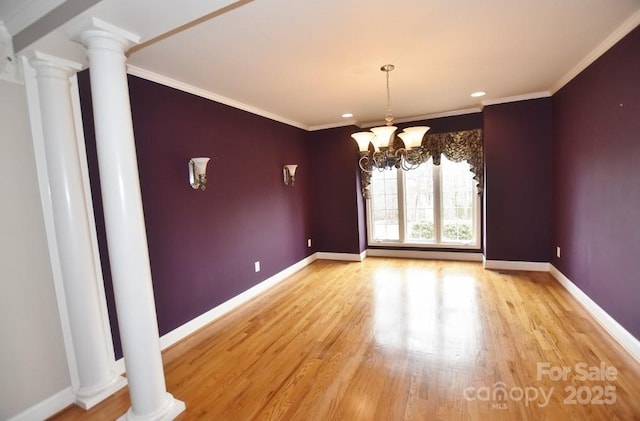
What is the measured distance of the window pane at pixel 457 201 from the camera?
16.2 feet

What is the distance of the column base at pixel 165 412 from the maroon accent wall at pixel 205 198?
35.5 inches

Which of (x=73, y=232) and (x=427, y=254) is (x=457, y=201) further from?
(x=73, y=232)

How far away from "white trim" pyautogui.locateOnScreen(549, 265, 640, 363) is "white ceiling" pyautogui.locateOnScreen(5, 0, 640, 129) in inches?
92.4

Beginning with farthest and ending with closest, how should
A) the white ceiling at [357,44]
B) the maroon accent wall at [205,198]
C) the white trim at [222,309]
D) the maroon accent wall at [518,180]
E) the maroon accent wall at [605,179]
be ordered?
the maroon accent wall at [518,180] < the white trim at [222,309] < the maroon accent wall at [205,198] < the maroon accent wall at [605,179] < the white ceiling at [357,44]

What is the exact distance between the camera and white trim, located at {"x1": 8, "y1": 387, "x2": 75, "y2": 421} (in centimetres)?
186

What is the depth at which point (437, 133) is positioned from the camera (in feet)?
16.1

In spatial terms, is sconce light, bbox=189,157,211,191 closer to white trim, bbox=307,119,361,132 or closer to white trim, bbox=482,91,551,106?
white trim, bbox=307,119,361,132

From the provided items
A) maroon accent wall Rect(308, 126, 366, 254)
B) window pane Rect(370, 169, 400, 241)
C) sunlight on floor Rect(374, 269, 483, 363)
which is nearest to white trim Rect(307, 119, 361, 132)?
maroon accent wall Rect(308, 126, 366, 254)

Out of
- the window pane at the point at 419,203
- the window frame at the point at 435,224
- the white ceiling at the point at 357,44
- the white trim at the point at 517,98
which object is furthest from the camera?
the window pane at the point at 419,203

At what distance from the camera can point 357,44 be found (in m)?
2.29

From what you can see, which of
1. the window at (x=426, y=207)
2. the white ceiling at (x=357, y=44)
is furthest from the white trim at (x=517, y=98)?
the window at (x=426, y=207)

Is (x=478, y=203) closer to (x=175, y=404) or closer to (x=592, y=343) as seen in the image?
(x=592, y=343)

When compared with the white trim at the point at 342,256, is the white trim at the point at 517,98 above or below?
above

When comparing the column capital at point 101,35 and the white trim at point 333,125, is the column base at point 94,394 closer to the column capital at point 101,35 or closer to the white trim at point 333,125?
the column capital at point 101,35
